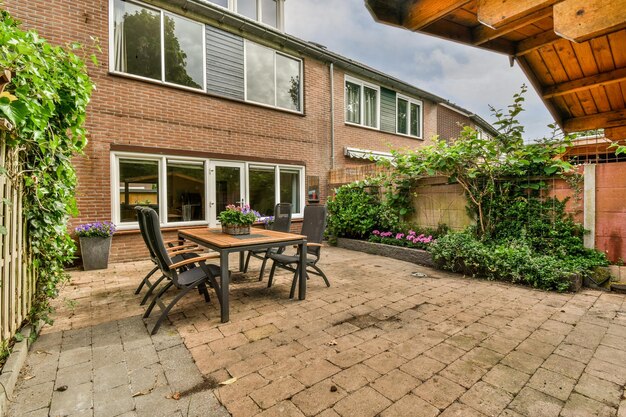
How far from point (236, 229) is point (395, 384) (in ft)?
8.89

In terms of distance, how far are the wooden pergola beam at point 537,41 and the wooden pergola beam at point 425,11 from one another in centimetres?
108

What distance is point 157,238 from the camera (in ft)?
9.39

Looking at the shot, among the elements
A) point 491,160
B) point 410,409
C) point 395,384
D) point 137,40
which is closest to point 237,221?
point 395,384

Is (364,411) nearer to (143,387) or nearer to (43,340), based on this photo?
(143,387)

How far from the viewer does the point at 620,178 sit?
421cm

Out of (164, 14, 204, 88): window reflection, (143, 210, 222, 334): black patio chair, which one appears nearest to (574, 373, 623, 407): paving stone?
(143, 210, 222, 334): black patio chair

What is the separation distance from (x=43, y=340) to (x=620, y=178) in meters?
7.02

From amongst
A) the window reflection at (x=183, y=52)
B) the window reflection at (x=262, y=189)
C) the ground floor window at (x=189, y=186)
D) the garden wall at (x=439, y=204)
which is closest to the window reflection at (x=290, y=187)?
the ground floor window at (x=189, y=186)

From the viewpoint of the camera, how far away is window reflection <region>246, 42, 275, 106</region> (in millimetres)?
7820

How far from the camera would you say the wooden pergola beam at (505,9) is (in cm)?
179

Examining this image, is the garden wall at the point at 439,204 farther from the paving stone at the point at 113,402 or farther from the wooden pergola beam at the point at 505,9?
the paving stone at the point at 113,402

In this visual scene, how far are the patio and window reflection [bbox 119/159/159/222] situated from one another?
2603 millimetres

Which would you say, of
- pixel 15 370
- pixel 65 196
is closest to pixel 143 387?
pixel 15 370

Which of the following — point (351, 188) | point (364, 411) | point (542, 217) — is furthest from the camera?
point (351, 188)
